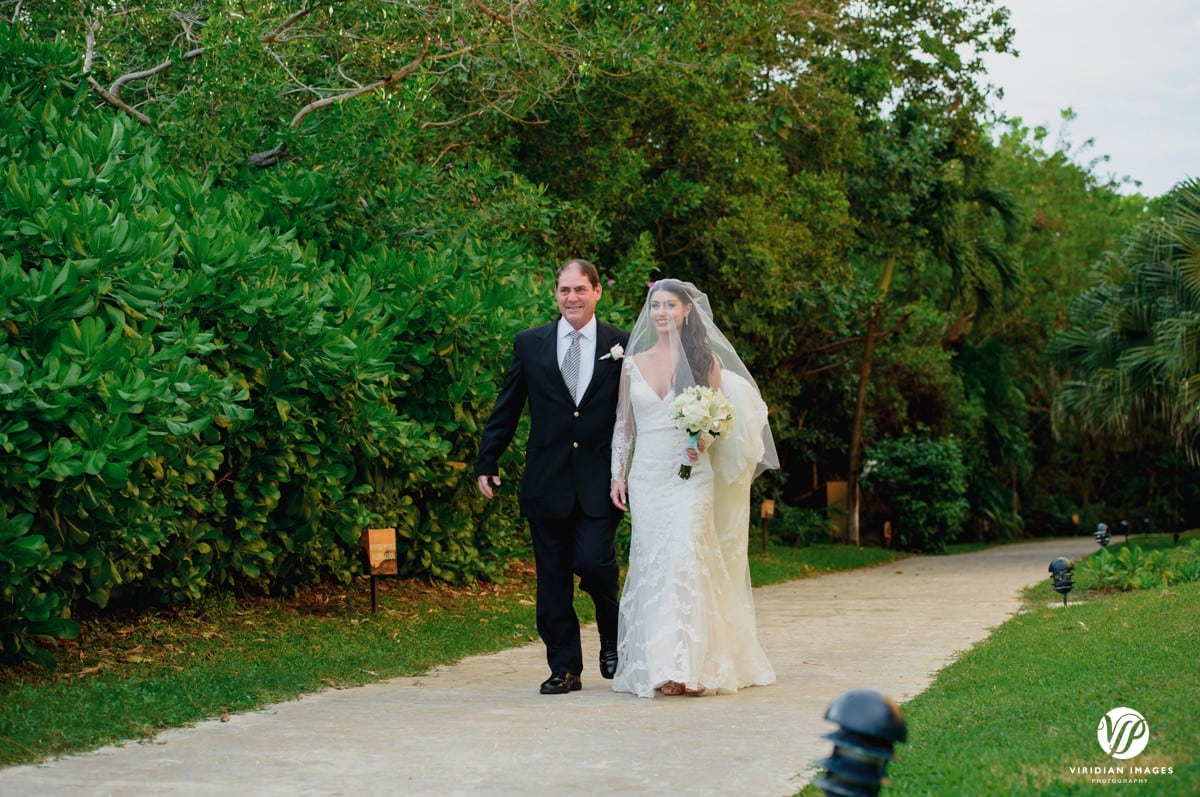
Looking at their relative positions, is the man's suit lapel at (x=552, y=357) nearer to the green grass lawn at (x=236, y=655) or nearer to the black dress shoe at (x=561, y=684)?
the black dress shoe at (x=561, y=684)

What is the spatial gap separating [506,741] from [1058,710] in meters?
2.54

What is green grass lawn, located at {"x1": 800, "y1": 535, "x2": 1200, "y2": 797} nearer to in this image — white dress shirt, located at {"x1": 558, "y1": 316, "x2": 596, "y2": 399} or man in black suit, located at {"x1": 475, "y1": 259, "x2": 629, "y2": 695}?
man in black suit, located at {"x1": 475, "y1": 259, "x2": 629, "y2": 695}

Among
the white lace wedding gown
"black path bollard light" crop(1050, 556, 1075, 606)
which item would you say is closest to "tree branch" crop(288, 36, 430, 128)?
the white lace wedding gown

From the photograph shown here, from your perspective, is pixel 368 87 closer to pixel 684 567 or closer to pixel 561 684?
pixel 684 567

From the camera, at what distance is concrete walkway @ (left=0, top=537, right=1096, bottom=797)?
17.4 feet

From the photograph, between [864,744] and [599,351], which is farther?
[599,351]

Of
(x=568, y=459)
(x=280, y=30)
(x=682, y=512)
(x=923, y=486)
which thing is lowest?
(x=923, y=486)

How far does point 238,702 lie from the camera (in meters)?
7.28

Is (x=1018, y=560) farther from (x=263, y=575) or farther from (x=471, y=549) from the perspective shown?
(x=263, y=575)

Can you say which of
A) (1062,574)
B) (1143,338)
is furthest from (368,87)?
(1143,338)

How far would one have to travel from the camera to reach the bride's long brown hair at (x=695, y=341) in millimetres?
8578

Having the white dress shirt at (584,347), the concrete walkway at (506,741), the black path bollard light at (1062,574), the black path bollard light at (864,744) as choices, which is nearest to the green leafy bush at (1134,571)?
the black path bollard light at (1062,574)

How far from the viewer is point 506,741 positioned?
6.20m

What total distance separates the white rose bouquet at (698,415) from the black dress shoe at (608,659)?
1.16 m
